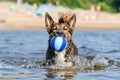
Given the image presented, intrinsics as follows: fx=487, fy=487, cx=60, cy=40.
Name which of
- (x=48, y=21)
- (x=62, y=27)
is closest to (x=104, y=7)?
(x=48, y=21)

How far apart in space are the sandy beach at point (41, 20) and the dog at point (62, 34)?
75.4ft

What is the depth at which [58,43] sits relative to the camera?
32.9 ft

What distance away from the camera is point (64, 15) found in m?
11.0

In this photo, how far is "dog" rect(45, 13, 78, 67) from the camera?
33.6ft

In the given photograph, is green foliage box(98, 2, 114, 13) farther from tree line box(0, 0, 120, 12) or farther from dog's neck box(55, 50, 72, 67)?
Answer: dog's neck box(55, 50, 72, 67)

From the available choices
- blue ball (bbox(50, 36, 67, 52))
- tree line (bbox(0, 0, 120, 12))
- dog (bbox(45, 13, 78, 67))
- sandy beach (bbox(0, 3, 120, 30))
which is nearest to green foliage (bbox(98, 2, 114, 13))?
tree line (bbox(0, 0, 120, 12))

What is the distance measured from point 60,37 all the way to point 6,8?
29.7 metres

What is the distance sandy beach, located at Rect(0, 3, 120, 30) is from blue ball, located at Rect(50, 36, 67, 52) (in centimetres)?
2342

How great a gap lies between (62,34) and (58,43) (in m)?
0.24

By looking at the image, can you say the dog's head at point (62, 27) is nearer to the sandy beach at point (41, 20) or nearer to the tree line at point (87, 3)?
the sandy beach at point (41, 20)

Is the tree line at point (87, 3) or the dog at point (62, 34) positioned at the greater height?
the tree line at point (87, 3)

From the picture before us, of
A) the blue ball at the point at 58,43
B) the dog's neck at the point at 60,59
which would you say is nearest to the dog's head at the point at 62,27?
the blue ball at the point at 58,43

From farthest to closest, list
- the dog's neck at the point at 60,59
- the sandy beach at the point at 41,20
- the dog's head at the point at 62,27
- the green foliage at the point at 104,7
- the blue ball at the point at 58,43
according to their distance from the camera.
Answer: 1. the green foliage at the point at 104,7
2. the sandy beach at the point at 41,20
3. the dog's neck at the point at 60,59
4. the dog's head at the point at 62,27
5. the blue ball at the point at 58,43

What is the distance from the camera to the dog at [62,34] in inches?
403
